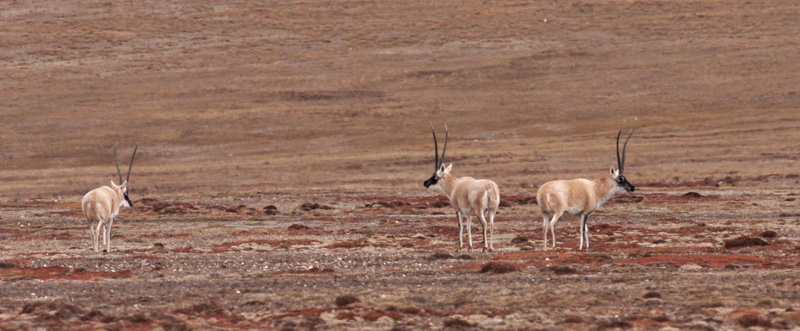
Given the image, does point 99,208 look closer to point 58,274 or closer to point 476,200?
point 58,274

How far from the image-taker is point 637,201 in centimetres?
4212

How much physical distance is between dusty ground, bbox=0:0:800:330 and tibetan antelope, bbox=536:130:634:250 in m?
0.97

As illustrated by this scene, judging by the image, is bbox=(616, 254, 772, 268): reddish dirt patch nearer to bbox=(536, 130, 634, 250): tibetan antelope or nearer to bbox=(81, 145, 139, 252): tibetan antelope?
bbox=(536, 130, 634, 250): tibetan antelope

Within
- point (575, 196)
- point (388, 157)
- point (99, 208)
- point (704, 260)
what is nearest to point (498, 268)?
point (704, 260)

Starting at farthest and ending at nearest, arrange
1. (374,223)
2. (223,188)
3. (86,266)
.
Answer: (223,188) → (374,223) → (86,266)

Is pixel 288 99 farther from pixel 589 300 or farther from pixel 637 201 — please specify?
pixel 589 300

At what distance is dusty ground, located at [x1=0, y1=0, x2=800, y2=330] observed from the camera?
1756 centimetres

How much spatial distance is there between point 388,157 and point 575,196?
3945 cm

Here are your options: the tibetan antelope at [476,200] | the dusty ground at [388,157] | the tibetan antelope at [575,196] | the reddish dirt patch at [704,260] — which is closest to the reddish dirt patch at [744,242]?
the dusty ground at [388,157]

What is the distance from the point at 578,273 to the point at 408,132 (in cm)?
5504

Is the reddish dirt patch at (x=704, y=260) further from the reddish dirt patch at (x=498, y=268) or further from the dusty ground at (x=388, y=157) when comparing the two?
the reddish dirt patch at (x=498, y=268)

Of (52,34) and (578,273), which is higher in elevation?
(52,34)

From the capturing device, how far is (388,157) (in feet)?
211

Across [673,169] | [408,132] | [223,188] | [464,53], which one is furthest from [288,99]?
[673,169]
